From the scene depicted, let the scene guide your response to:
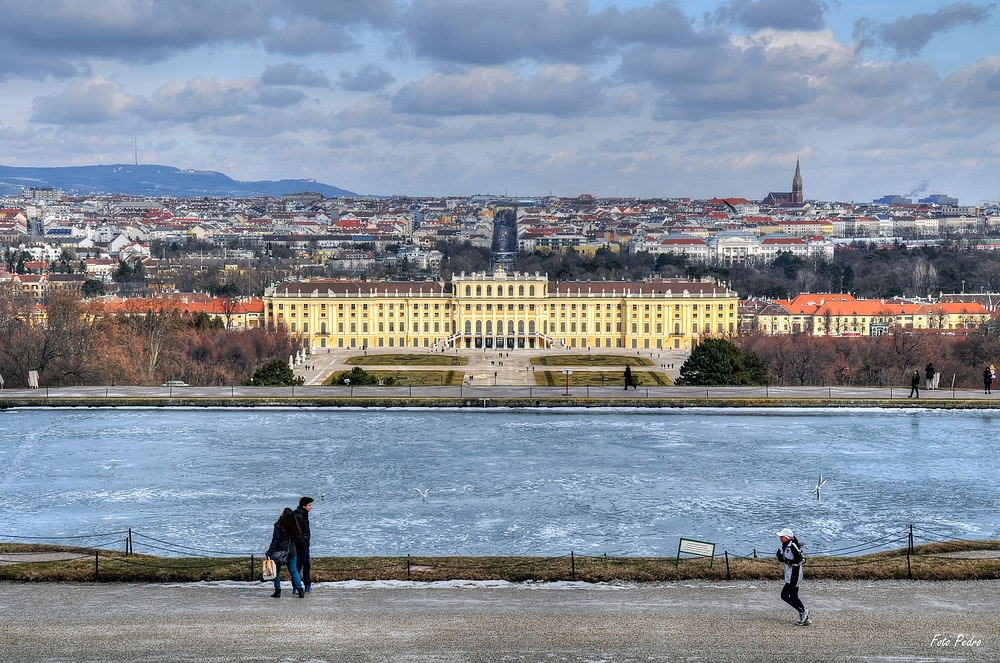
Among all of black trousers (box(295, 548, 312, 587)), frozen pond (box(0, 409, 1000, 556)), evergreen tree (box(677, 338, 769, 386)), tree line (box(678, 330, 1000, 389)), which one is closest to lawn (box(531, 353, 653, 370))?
tree line (box(678, 330, 1000, 389))

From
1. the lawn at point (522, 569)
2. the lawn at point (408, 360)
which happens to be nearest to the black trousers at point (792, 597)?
the lawn at point (522, 569)

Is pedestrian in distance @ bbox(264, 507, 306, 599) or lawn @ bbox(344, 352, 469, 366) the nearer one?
pedestrian in distance @ bbox(264, 507, 306, 599)

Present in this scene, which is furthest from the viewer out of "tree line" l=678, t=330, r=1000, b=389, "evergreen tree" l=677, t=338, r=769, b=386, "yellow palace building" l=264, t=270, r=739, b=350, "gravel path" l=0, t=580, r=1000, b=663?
"yellow palace building" l=264, t=270, r=739, b=350

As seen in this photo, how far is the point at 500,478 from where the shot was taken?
2712 centimetres

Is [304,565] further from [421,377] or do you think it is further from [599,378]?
[599,378]

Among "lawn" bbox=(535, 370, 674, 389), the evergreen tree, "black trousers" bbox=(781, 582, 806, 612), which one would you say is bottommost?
"lawn" bbox=(535, 370, 674, 389)

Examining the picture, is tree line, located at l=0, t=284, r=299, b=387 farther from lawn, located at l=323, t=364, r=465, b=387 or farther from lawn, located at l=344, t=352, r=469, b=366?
lawn, located at l=323, t=364, r=465, b=387

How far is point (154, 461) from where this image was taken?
29250 millimetres

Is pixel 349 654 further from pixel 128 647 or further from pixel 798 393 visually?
pixel 798 393

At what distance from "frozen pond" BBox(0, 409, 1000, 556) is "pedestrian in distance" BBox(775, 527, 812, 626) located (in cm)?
600

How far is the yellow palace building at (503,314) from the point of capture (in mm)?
84000

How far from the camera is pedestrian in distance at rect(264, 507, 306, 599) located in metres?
14.8

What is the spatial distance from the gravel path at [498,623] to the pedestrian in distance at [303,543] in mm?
281

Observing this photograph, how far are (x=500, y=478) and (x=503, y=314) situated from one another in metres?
59.0
